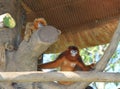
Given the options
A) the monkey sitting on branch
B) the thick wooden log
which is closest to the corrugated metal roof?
the monkey sitting on branch

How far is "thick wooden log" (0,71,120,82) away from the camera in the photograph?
2492mm

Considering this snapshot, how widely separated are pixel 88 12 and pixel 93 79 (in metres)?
1.89

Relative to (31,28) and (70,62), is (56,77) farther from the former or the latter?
(70,62)

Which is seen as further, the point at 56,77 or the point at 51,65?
the point at 51,65

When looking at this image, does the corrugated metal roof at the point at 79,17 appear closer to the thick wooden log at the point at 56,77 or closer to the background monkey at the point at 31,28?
the background monkey at the point at 31,28

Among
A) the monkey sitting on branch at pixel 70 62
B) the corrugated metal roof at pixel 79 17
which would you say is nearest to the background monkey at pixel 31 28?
the monkey sitting on branch at pixel 70 62

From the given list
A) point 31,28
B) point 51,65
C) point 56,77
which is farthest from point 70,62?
point 56,77

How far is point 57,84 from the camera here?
2.89 m

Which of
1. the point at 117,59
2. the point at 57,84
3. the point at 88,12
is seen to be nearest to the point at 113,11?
the point at 88,12

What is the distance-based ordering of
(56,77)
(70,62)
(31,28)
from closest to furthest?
(56,77)
(31,28)
(70,62)

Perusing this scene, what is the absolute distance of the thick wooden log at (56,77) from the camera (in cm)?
249

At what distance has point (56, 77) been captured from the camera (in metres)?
2.50

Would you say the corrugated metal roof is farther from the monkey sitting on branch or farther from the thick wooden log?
the thick wooden log

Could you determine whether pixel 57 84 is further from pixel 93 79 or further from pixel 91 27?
pixel 91 27
